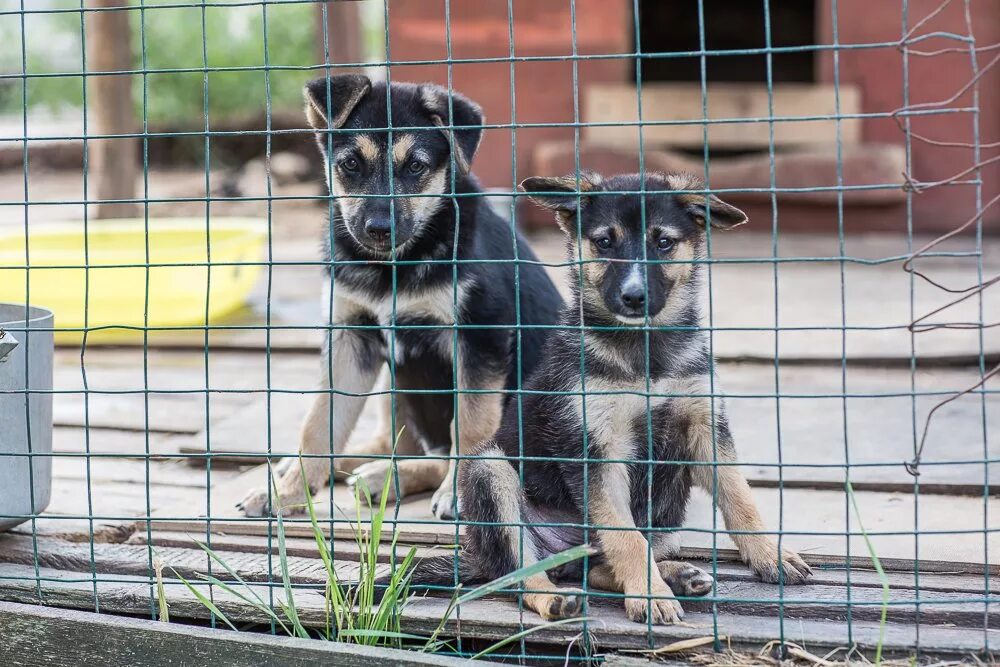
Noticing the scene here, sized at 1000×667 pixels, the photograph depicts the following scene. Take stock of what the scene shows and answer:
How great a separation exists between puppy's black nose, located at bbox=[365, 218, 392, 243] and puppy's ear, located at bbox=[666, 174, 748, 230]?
1.08m

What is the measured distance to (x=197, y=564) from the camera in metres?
3.87

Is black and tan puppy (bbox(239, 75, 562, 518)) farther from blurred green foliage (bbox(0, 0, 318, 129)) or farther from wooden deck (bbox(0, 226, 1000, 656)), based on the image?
blurred green foliage (bbox(0, 0, 318, 129))

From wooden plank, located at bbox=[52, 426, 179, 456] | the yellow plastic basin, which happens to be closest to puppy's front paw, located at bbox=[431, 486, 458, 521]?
wooden plank, located at bbox=[52, 426, 179, 456]

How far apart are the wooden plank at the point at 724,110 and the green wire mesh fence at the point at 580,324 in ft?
0.12

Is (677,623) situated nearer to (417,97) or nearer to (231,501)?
(231,501)

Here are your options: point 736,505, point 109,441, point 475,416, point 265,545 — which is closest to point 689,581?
point 736,505

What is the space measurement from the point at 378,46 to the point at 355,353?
2196 cm

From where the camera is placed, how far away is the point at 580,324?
12.0 ft

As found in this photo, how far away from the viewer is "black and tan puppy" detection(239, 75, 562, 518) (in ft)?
14.2

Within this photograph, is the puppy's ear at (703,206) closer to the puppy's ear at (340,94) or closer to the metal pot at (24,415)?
the puppy's ear at (340,94)

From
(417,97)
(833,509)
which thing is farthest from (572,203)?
(833,509)

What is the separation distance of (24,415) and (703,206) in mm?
2377

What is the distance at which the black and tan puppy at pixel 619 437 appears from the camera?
11.2 feet

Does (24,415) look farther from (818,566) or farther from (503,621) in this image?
(818,566)
